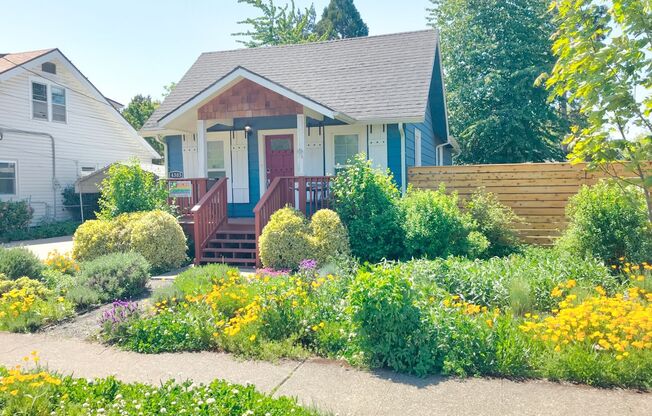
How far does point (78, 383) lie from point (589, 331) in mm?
4315

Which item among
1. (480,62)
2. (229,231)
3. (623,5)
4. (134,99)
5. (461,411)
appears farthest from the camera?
(134,99)

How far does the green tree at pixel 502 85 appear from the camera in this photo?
67.9ft

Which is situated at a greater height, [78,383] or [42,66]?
[42,66]

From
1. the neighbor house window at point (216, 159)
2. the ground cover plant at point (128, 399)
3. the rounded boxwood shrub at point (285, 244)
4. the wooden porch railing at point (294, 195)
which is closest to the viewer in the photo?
the ground cover plant at point (128, 399)

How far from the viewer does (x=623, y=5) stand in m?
5.34

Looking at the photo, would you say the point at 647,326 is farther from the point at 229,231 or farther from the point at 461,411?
the point at 229,231

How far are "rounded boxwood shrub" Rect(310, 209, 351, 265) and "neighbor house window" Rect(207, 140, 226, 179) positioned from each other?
17.7 ft

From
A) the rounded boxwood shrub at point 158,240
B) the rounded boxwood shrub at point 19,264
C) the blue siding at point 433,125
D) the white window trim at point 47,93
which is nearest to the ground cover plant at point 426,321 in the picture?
the rounded boxwood shrub at point 158,240

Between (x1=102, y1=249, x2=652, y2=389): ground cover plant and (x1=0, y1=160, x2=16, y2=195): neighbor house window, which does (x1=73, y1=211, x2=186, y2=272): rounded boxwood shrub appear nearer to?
(x1=102, y1=249, x2=652, y2=389): ground cover plant

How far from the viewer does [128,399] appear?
3.56 metres

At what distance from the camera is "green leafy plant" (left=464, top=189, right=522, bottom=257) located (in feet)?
32.2

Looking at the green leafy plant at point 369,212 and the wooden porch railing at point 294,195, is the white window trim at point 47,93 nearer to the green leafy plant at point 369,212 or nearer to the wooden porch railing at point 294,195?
the wooden porch railing at point 294,195

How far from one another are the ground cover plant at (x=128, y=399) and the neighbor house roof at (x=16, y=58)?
1668 centimetres

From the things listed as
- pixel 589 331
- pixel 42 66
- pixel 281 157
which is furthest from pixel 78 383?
pixel 42 66
